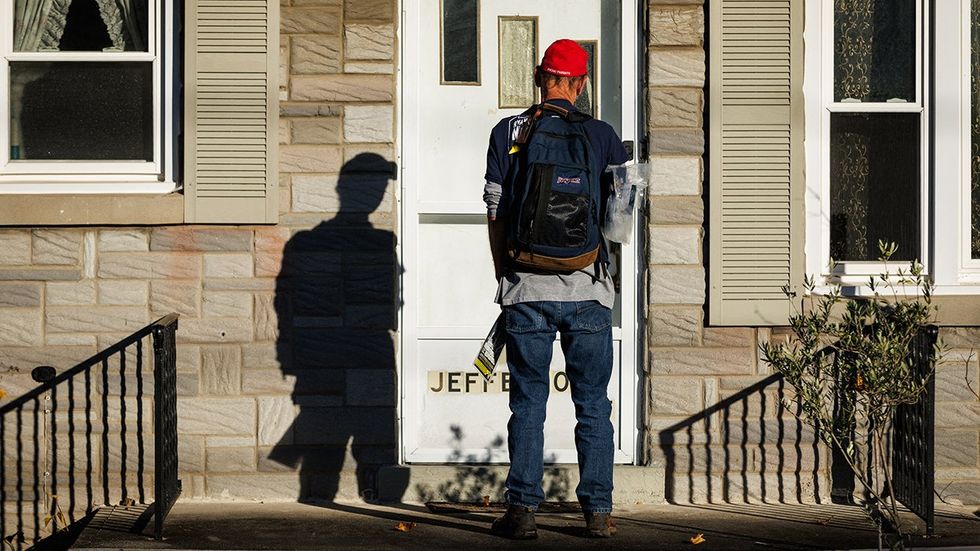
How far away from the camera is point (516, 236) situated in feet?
15.6

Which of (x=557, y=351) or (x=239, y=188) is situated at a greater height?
(x=239, y=188)

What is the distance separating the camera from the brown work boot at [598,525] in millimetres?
5020

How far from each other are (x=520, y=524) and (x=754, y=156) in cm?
218

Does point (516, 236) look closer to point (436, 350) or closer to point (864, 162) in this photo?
point (436, 350)

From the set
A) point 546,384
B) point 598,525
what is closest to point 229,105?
point 546,384

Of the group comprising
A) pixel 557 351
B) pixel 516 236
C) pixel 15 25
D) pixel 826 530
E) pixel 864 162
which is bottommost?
pixel 826 530

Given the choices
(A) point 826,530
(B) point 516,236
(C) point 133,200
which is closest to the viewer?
(B) point 516,236

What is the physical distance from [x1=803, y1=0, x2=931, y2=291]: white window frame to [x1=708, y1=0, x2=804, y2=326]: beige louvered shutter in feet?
0.50

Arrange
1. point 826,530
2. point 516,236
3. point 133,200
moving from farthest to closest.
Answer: point 133,200 → point 826,530 → point 516,236

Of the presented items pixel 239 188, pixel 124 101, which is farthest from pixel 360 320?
pixel 124 101

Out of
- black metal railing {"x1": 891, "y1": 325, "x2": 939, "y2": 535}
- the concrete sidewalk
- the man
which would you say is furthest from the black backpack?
black metal railing {"x1": 891, "y1": 325, "x2": 939, "y2": 535}

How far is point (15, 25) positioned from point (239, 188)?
142cm

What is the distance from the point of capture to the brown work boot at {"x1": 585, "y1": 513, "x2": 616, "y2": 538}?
5020 millimetres

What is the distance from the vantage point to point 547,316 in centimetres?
486
